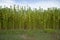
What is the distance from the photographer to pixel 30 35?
1079 mm

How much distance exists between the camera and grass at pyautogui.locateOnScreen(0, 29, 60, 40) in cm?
107

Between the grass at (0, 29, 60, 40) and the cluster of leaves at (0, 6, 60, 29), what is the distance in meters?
0.04

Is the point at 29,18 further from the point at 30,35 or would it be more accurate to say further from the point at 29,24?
the point at 30,35

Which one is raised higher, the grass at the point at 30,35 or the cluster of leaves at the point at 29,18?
the cluster of leaves at the point at 29,18

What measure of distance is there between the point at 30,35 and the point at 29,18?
18cm

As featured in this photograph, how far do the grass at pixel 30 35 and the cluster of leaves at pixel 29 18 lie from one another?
1.6 inches

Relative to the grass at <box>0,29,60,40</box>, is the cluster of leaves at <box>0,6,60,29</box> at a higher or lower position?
higher

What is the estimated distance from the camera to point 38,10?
3.63ft

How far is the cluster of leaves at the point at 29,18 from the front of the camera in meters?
1.08

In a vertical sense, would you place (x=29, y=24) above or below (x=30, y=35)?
above

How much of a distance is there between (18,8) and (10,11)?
9 centimetres

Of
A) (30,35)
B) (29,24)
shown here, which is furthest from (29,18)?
(30,35)

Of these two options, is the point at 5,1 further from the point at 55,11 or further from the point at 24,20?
the point at 55,11

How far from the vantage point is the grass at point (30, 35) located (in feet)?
3.51
